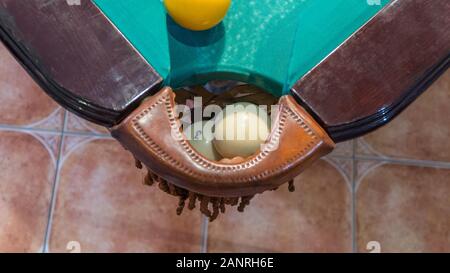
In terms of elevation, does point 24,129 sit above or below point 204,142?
below

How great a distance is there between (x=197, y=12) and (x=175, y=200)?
2.90 ft

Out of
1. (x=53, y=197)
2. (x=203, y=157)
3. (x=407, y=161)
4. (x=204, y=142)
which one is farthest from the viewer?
(x=407, y=161)

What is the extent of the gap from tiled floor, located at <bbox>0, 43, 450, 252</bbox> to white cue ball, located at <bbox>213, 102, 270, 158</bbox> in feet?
2.56

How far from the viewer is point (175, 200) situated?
1636 mm

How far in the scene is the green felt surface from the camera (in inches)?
36.1

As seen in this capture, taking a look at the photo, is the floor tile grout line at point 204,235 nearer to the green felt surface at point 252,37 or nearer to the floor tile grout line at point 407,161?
the floor tile grout line at point 407,161

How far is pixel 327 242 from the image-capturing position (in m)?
1.68

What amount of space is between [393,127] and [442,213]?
1.13 ft

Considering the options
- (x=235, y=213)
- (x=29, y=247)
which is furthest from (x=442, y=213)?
(x=29, y=247)

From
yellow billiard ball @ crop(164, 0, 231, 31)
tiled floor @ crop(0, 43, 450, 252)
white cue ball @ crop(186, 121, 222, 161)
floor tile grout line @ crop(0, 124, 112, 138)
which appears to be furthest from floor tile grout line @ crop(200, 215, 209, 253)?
yellow billiard ball @ crop(164, 0, 231, 31)

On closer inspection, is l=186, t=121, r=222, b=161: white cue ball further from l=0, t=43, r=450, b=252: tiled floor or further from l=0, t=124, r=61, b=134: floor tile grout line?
l=0, t=124, r=61, b=134: floor tile grout line

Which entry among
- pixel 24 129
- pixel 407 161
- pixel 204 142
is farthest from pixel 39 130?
pixel 407 161

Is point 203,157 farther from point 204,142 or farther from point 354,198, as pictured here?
point 354,198
